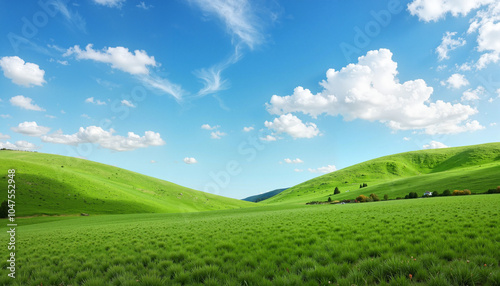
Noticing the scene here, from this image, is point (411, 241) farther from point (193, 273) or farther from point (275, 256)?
point (193, 273)

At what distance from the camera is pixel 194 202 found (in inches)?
4983

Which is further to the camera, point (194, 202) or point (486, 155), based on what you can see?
point (486, 155)

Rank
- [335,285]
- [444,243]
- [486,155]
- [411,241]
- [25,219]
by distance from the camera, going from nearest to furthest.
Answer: [335,285] < [444,243] < [411,241] < [25,219] < [486,155]

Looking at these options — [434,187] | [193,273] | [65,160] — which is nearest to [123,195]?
[65,160]

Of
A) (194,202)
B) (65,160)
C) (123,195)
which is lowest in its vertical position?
(194,202)

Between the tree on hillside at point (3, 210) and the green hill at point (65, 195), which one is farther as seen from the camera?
the green hill at point (65, 195)

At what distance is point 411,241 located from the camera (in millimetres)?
9172

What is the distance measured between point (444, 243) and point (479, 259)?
86.8 inches

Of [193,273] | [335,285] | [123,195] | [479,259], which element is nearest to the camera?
[335,285]

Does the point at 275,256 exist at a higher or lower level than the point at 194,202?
higher

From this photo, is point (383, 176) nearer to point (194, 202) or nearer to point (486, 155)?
point (486, 155)

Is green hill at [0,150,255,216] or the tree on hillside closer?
the tree on hillside

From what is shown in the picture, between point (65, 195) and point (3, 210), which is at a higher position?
point (65, 195)

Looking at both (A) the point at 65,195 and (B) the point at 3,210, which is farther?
(A) the point at 65,195
